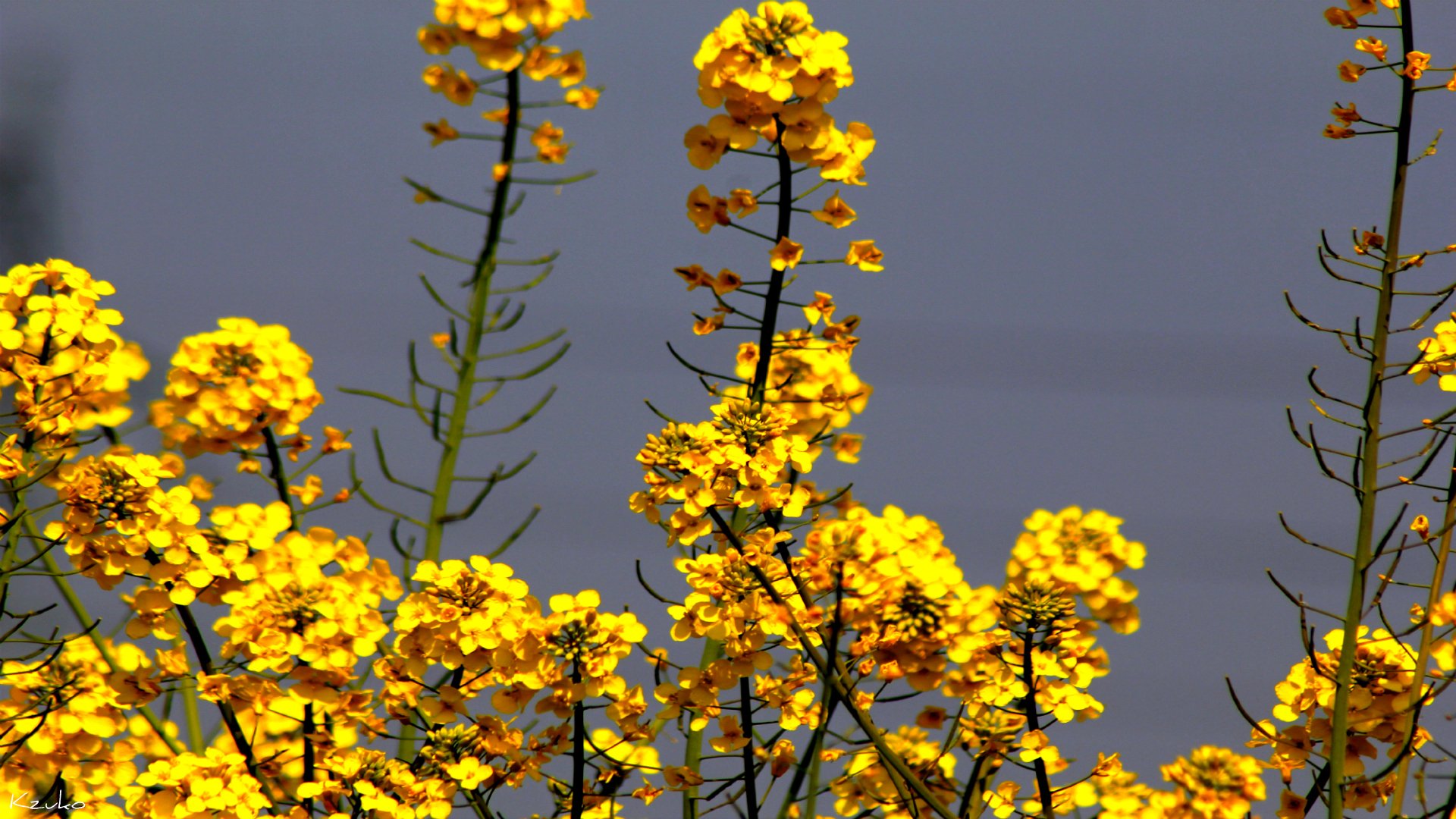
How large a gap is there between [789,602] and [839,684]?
0.13 m

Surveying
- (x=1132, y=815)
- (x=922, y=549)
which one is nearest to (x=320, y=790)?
(x=922, y=549)

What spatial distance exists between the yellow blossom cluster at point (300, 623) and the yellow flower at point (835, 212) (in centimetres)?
55

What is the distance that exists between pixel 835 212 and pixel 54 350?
723 mm

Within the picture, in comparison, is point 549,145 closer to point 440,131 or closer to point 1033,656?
point 440,131

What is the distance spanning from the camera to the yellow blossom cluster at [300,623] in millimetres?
1052

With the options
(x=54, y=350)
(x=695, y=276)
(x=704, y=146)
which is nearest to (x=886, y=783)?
(x=695, y=276)

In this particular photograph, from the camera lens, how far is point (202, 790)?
1016 mm

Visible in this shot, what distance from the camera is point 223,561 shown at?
3.51 feet

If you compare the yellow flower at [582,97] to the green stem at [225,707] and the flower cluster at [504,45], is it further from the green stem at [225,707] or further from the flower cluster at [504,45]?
the green stem at [225,707]

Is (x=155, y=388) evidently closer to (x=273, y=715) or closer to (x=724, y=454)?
(x=273, y=715)

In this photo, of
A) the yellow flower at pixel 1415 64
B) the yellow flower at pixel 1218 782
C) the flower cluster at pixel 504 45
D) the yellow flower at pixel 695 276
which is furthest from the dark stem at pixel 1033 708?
the flower cluster at pixel 504 45

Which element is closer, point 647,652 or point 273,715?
point 647,652

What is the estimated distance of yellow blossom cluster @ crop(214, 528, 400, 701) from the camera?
105 centimetres

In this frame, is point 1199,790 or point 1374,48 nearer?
point 1374,48
